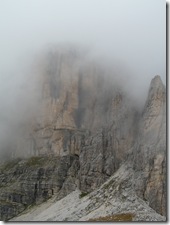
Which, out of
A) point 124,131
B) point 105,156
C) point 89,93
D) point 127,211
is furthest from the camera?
point 89,93

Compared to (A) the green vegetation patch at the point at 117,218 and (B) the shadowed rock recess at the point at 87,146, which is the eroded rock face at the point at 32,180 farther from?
(A) the green vegetation patch at the point at 117,218

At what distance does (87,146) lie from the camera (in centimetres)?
13188

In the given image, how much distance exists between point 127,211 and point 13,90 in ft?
216

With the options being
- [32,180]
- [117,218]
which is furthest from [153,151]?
[32,180]

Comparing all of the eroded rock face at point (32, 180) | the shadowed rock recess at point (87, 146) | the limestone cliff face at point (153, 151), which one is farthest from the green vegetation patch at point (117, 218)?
the eroded rock face at point (32, 180)

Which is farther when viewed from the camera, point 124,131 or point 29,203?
point 29,203

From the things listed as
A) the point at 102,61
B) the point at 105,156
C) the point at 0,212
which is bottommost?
the point at 0,212

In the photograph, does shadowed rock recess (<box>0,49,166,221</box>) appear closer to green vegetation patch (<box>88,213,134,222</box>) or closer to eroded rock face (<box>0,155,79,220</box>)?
eroded rock face (<box>0,155,79,220</box>)

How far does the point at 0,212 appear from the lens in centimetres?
14275

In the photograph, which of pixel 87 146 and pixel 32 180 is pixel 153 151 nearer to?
pixel 87 146

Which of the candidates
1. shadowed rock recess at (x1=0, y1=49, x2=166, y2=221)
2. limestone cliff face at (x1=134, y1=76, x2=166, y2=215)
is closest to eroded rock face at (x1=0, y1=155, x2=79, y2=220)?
shadowed rock recess at (x1=0, y1=49, x2=166, y2=221)

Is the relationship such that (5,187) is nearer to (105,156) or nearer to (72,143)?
(72,143)

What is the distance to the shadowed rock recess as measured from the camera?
328 feet

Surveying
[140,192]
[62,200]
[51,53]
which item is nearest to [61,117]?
[51,53]
